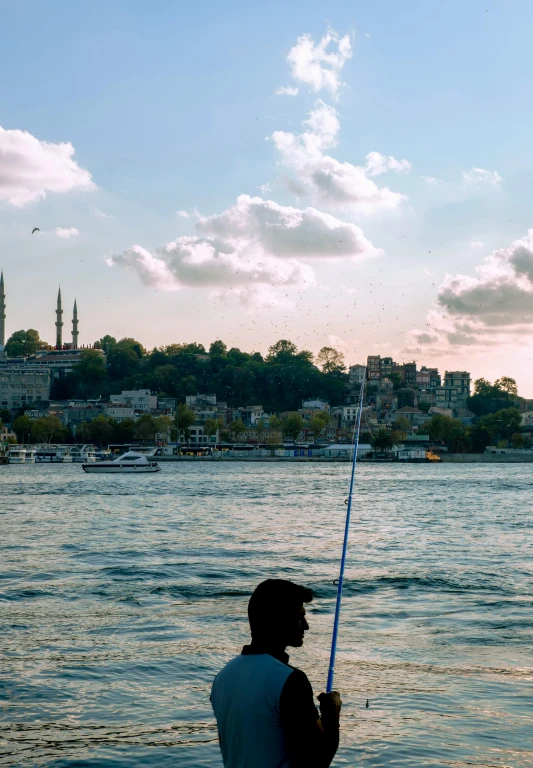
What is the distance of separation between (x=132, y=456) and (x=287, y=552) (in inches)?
2311

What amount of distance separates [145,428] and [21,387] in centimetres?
3760

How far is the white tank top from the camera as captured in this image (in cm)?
285

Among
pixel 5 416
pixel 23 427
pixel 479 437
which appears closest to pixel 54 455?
pixel 23 427

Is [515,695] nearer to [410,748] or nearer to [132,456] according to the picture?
[410,748]

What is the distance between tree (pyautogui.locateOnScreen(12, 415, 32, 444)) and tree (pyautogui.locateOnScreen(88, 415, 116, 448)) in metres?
10.0

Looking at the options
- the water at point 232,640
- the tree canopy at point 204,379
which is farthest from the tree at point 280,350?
the water at point 232,640

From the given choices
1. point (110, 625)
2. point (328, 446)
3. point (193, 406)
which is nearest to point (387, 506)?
point (110, 625)

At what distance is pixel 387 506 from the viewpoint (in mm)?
35938

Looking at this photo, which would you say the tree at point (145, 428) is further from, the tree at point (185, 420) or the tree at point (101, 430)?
the tree at point (185, 420)

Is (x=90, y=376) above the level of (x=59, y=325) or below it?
below

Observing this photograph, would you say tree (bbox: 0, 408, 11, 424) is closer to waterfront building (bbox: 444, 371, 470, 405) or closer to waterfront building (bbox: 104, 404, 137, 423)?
waterfront building (bbox: 104, 404, 137, 423)

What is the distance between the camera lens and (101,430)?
124500 millimetres

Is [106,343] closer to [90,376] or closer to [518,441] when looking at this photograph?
[90,376]

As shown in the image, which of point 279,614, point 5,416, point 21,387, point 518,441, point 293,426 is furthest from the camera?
point 21,387
